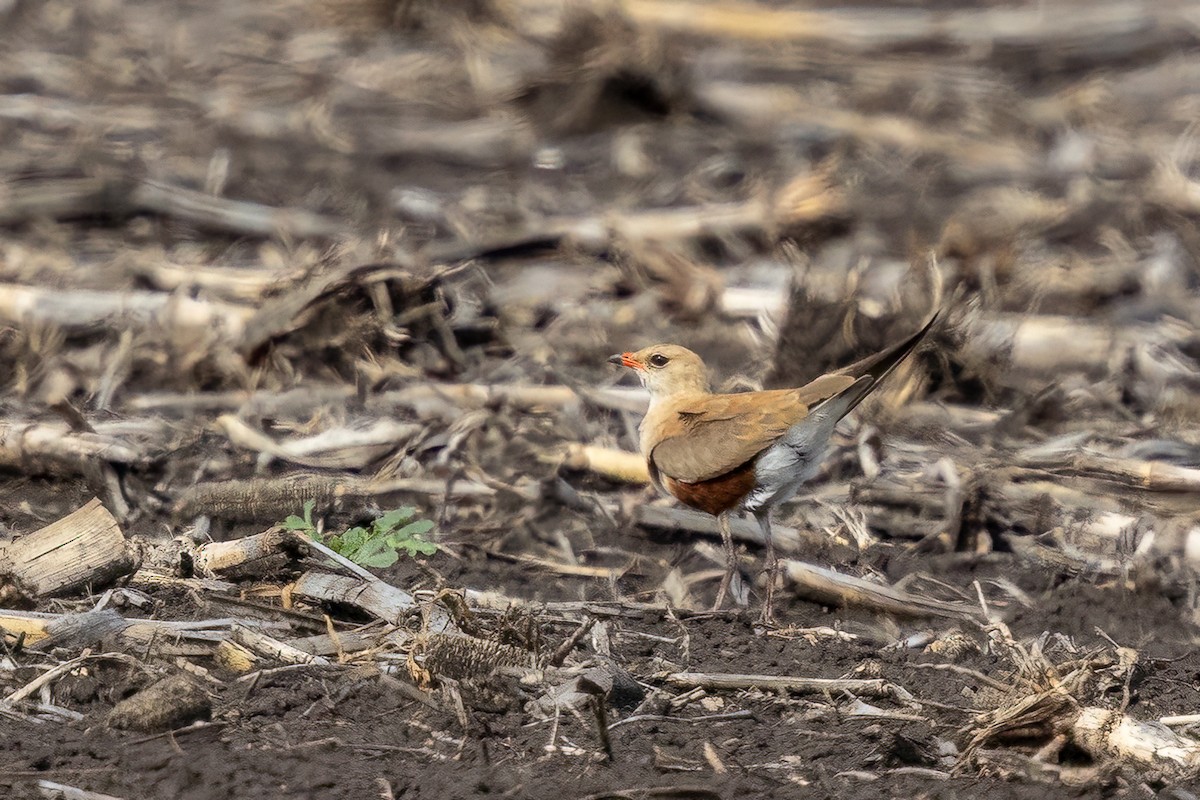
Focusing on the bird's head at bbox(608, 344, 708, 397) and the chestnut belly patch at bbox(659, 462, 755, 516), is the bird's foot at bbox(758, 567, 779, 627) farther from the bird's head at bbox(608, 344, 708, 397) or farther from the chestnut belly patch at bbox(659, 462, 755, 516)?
the bird's head at bbox(608, 344, 708, 397)

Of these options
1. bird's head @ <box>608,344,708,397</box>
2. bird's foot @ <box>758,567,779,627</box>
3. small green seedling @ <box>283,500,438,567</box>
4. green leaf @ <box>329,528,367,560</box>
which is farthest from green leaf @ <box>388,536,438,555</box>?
bird's head @ <box>608,344,708,397</box>

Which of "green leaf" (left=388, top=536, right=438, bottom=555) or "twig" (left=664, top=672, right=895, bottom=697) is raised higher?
"twig" (left=664, top=672, right=895, bottom=697)

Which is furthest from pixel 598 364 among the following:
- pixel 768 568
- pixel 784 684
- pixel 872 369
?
pixel 784 684

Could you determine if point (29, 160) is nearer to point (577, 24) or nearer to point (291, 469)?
point (577, 24)

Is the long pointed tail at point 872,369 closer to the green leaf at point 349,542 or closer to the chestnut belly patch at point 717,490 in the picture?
the chestnut belly patch at point 717,490

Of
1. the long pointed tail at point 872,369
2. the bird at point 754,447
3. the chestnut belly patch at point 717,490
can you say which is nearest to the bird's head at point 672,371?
the bird at point 754,447

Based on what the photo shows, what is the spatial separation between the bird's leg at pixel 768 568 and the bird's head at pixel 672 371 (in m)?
0.73

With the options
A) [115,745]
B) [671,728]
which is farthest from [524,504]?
[115,745]

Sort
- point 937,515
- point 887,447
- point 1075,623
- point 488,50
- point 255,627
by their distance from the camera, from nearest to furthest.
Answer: point 255,627 < point 1075,623 < point 937,515 < point 887,447 < point 488,50

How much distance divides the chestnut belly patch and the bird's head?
0.63 meters

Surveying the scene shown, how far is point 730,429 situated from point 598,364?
7.25 feet

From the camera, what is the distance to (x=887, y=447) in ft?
22.4

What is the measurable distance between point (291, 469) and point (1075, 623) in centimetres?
330

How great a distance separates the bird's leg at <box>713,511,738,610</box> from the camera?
562cm
